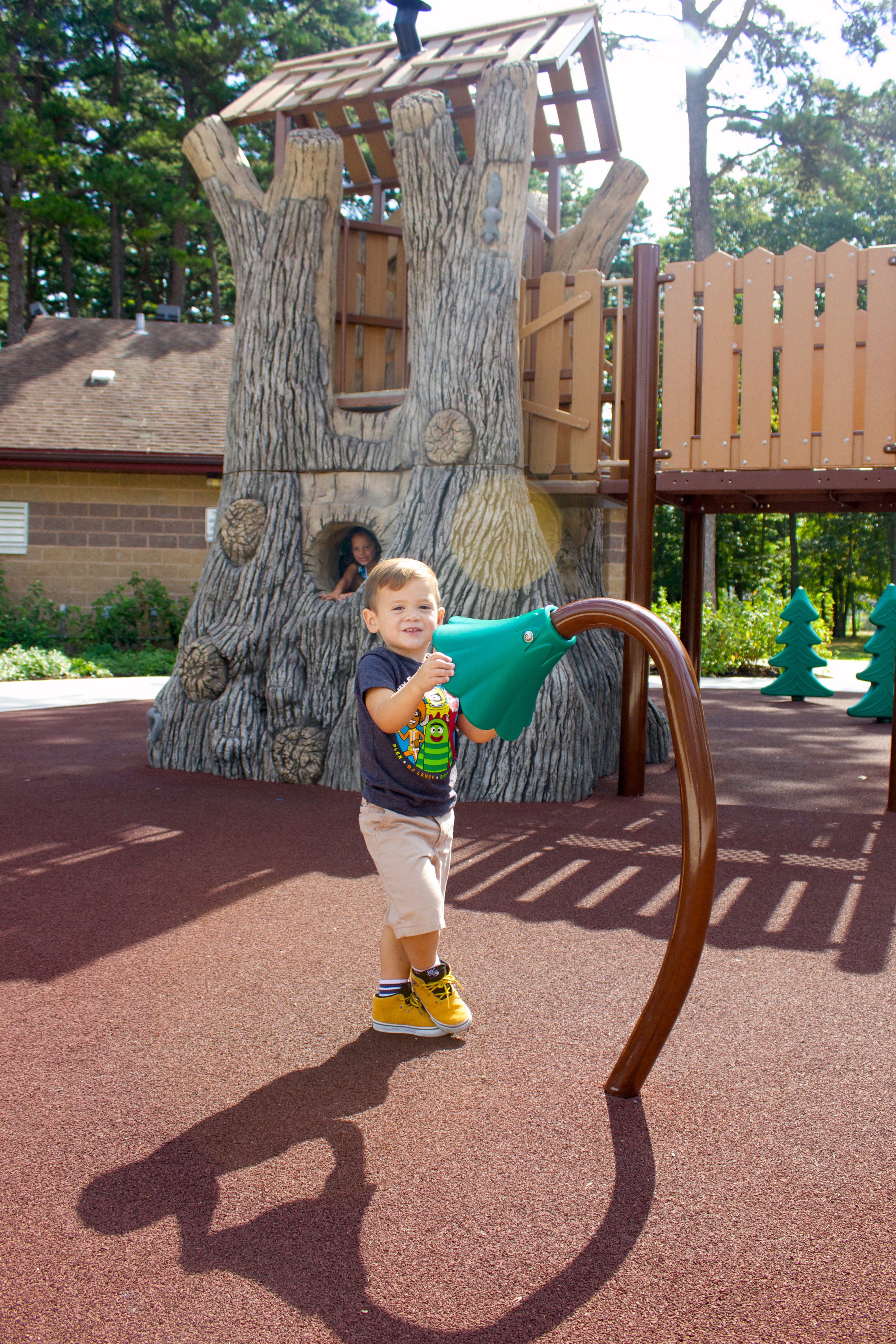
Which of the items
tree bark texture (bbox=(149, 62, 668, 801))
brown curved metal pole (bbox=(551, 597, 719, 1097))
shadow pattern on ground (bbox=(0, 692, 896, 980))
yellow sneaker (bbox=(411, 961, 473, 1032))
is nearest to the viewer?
brown curved metal pole (bbox=(551, 597, 719, 1097))

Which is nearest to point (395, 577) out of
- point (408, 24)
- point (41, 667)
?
point (408, 24)

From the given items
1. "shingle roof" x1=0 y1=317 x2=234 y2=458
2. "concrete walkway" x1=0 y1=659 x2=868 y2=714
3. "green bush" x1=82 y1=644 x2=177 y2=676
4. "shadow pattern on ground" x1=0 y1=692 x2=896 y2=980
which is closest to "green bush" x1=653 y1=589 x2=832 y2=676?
"concrete walkway" x1=0 y1=659 x2=868 y2=714

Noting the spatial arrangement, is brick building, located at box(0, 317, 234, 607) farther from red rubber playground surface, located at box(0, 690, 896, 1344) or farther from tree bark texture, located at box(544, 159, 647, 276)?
red rubber playground surface, located at box(0, 690, 896, 1344)

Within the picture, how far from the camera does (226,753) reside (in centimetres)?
725

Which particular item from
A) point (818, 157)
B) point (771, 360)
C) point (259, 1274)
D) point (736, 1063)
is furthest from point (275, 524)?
point (818, 157)

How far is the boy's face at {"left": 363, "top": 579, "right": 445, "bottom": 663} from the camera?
2930 millimetres

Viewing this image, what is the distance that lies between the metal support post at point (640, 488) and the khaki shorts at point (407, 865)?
371 centimetres

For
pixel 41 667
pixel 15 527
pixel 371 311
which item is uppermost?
pixel 371 311

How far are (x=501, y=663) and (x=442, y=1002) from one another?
106 centimetres

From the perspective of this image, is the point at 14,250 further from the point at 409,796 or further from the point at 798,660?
the point at 409,796

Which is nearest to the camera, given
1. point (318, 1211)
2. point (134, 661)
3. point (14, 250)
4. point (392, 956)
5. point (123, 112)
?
point (318, 1211)

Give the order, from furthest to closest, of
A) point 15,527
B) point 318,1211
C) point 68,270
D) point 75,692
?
point 68,270 → point 15,527 → point 75,692 → point 318,1211

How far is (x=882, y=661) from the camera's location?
11.7 meters

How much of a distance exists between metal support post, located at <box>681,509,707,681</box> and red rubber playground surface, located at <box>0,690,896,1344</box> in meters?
3.43
